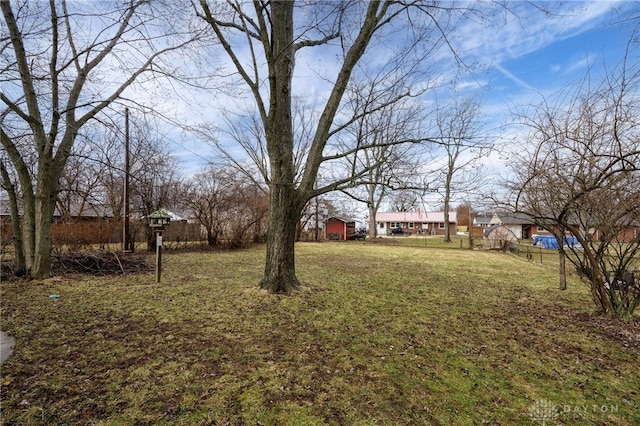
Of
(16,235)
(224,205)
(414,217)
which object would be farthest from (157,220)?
(414,217)

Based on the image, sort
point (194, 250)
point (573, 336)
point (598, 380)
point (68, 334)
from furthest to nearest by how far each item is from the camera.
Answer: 1. point (194, 250)
2. point (573, 336)
3. point (68, 334)
4. point (598, 380)

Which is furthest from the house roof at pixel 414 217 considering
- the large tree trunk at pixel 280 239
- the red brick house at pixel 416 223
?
the large tree trunk at pixel 280 239

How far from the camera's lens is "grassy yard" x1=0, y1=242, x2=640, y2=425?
2.15 m

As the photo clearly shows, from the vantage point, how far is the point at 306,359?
9.80 ft

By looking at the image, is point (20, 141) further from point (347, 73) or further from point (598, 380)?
point (598, 380)

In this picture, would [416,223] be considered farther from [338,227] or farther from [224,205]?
[224,205]

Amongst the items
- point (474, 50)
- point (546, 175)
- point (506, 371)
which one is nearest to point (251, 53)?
point (474, 50)

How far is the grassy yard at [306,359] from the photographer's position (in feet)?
7.06

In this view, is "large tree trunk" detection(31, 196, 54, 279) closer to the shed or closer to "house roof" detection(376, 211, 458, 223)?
the shed

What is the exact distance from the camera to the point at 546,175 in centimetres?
443

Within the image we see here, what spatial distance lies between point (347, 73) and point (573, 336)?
4.94 metres

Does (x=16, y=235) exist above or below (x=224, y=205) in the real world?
below

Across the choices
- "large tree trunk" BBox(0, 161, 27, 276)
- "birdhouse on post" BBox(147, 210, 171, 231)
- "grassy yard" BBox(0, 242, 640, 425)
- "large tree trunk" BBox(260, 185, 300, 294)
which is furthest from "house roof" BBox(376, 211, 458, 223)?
"large tree trunk" BBox(0, 161, 27, 276)

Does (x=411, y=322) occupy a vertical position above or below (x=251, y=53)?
below
